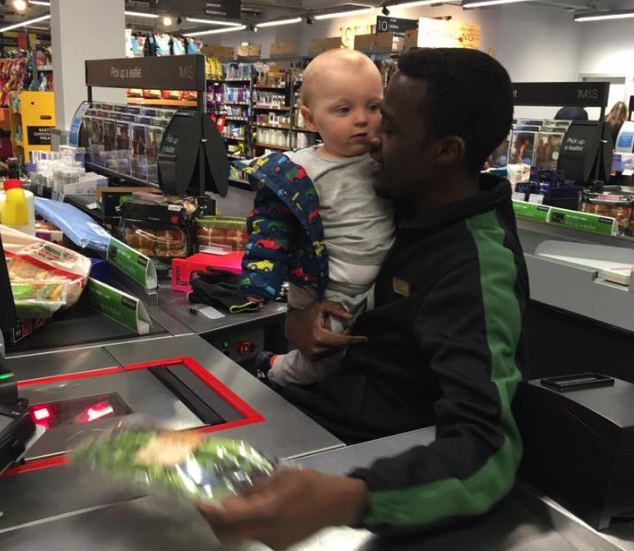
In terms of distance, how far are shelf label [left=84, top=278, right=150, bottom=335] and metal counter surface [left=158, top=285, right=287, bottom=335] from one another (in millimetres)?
153

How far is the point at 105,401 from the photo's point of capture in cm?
147

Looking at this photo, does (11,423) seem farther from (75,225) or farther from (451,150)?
(75,225)

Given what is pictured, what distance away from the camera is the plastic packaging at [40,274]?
1.81 metres

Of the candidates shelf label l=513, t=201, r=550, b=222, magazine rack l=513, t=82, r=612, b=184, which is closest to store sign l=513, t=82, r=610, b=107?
magazine rack l=513, t=82, r=612, b=184

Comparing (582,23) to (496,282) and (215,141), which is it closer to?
(215,141)

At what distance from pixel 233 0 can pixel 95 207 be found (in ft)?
26.5

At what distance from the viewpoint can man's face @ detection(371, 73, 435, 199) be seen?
1138mm

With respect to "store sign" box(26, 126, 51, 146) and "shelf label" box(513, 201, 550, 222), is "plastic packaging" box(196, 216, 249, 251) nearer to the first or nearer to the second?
"shelf label" box(513, 201, 550, 222)

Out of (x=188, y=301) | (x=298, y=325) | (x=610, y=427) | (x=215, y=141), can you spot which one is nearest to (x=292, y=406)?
(x=298, y=325)

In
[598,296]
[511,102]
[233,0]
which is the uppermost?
[233,0]

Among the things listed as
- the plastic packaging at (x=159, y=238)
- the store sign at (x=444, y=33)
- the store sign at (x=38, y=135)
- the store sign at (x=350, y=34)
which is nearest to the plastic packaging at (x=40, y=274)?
the plastic packaging at (x=159, y=238)

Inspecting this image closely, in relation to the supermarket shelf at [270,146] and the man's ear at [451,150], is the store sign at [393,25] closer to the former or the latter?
the supermarket shelf at [270,146]

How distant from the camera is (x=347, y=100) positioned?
1.50m

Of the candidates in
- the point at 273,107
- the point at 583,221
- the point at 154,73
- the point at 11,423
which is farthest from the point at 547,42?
the point at 11,423
